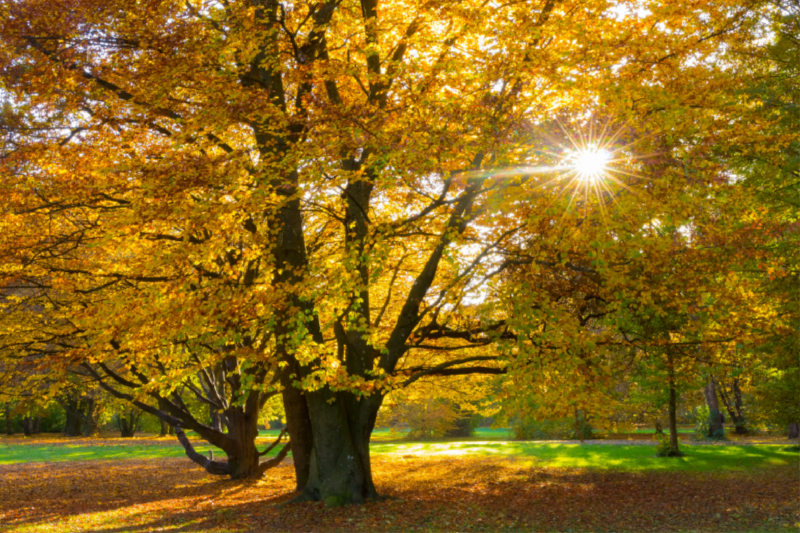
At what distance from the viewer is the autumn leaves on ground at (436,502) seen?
10.1 m

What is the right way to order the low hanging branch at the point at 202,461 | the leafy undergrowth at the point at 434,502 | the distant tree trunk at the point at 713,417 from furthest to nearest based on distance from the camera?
the distant tree trunk at the point at 713,417 → the low hanging branch at the point at 202,461 → the leafy undergrowth at the point at 434,502

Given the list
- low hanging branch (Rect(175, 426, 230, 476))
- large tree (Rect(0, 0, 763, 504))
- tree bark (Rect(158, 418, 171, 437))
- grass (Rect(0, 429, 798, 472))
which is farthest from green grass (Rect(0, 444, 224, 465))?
large tree (Rect(0, 0, 763, 504))

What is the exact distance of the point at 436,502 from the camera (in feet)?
40.3

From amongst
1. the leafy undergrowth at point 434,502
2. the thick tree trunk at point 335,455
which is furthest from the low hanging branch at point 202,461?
the thick tree trunk at point 335,455

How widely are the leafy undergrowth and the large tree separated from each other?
1513 millimetres

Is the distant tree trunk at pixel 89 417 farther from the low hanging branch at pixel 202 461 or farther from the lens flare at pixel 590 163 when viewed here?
the lens flare at pixel 590 163

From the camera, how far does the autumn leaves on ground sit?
10.1m

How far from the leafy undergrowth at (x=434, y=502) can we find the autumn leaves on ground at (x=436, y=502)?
30mm

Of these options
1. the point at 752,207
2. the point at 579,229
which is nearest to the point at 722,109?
the point at 752,207

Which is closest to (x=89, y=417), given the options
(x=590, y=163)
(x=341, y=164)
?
(x=341, y=164)

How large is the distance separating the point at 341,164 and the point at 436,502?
752cm

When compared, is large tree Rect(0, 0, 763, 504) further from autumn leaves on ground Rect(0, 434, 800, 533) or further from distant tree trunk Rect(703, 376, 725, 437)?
distant tree trunk Rect(703, 376, 725, 437)

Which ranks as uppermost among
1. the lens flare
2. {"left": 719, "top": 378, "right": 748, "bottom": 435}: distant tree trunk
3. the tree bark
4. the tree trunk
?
the lens flare

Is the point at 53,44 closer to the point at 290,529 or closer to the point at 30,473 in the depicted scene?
the point at 290,529
